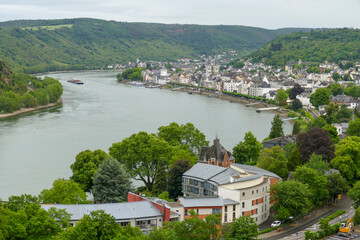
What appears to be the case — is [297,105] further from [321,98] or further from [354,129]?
[354,129]

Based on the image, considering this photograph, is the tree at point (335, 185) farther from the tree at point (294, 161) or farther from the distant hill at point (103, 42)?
the distant hill at point (103, 42)

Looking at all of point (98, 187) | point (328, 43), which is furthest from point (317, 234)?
point (328, 43)

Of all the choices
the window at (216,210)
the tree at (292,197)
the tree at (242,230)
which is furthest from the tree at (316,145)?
the tree at (242,230)

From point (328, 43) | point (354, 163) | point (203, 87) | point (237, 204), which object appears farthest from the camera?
point (328, 43)

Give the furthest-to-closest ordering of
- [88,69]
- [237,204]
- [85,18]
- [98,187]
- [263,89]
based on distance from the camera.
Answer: [85,18], [88,69], [263,89], [98,187], [237,204]

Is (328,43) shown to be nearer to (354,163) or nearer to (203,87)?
(203,87)

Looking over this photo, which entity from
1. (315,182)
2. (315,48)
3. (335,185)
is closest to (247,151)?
(335,185)

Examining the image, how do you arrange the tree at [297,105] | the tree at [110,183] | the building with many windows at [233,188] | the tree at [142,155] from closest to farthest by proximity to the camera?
the building with many windows at [233,188] < the tree at [110,183] < the tree at [142,155] < the tree at [297,105]

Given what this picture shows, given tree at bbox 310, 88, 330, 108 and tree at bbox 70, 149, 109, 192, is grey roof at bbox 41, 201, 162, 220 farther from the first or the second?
tree at bbox 310, 88, 330, 108
